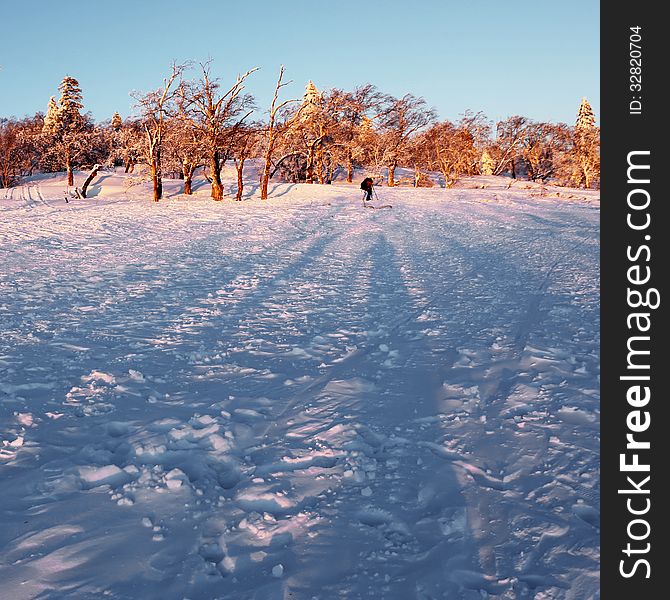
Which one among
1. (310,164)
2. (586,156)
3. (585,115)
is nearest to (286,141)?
(310,164)

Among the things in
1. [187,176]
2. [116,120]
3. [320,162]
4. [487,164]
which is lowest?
[187,176]

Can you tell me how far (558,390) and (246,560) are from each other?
3372 millimetres

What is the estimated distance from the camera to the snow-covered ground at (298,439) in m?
2.56

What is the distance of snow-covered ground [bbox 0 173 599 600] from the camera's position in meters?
2.56

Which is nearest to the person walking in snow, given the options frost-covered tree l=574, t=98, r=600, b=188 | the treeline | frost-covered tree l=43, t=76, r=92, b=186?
the treeline

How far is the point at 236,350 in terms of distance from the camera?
559cm

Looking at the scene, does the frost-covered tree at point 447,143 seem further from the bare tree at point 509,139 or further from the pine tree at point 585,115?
the pine tree at point 585,115

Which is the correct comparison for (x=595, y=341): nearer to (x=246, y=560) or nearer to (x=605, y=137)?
(x=605, y=137)

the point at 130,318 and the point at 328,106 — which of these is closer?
the point at 130,318

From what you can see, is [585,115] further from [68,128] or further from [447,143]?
[68,128]

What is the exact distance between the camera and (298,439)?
3758 mm

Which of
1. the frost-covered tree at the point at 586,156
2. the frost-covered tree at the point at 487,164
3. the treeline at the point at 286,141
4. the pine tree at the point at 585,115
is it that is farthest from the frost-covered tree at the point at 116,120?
the pine tree at the point at 585,115

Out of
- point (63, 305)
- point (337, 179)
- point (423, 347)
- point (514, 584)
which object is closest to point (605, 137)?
point (423, 347)

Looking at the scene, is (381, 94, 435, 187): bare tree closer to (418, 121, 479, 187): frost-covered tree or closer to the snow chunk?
(418, 121, 479, 187): frost-covered tree
